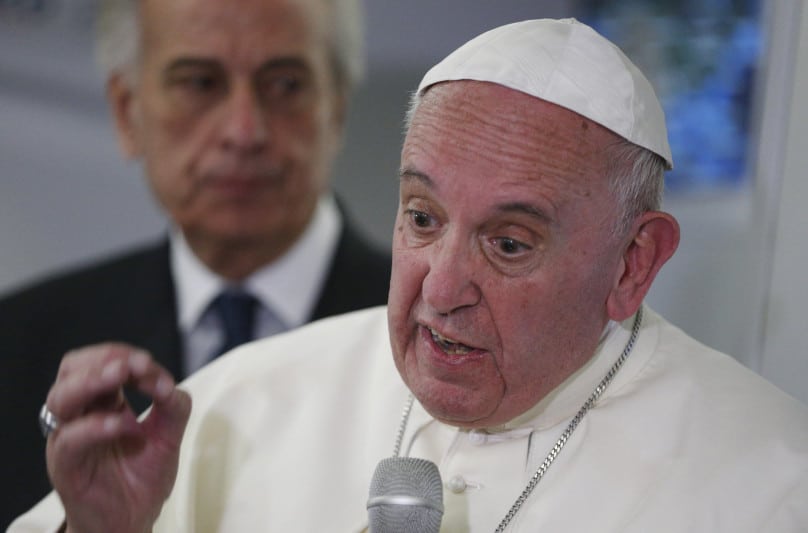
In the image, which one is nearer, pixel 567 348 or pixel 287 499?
pixel 567 348

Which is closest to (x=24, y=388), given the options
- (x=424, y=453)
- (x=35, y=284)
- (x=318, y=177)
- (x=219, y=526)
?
(x=35, y=284)

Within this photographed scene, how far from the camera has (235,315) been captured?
156 inches

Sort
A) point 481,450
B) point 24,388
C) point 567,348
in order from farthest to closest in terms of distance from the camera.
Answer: point 24,388 → point 481,450 → point 567,348

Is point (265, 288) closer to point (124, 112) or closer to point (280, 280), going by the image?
point (280, 280)

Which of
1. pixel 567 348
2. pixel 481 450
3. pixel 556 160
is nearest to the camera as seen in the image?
pixel 556 160

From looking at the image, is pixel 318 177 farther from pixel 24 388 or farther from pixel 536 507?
pixel 536 507

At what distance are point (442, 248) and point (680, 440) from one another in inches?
26.5

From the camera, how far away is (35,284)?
13.6 ft

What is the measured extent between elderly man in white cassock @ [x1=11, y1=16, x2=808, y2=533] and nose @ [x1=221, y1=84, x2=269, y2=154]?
158 cm

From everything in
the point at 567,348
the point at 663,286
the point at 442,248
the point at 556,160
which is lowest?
the point at 663,286

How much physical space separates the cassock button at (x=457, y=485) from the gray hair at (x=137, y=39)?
6.66 ft

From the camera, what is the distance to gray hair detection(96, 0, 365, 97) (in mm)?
3965

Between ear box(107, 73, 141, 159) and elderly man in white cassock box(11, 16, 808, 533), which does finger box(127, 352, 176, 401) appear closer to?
elderly man in white cassock box(11, 16, 808, 533)

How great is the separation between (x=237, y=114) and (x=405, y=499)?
220 cm
